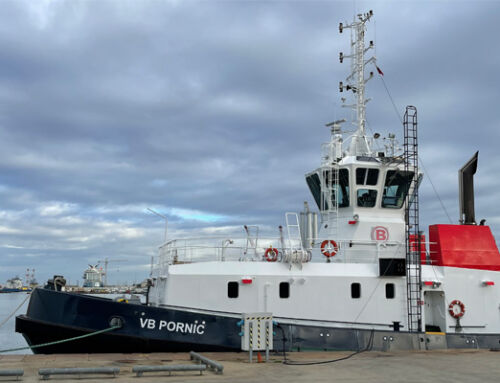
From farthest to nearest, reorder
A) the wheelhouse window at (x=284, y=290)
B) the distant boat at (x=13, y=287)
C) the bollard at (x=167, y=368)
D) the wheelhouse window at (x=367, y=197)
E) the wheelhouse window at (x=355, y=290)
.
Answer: the distant boat at (x=13, y=287), the wheelhouse window at (x=367, y=197), the wheelhouse window at (x=355, y=290), the wheelhouse window at (x=284, y=290), the bollard at (x=167, y=368)

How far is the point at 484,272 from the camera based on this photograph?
508 inches

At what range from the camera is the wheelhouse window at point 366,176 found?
13.5 metres

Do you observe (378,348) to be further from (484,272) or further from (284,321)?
(484,272)

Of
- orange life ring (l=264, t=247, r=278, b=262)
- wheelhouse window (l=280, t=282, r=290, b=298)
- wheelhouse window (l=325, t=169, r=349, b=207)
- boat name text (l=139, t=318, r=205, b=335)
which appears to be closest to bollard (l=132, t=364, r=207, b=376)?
boat name text (l=139, t=318, r=205, b=335)

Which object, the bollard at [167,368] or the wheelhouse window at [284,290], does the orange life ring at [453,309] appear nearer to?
the wheelhouse window at [284,290]

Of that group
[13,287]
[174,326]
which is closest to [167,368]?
[174,326]

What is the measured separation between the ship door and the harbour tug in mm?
25

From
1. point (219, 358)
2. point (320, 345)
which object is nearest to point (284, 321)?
point (320, 345)

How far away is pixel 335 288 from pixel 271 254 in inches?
67.0

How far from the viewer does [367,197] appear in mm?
13711

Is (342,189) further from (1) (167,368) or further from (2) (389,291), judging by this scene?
(1) (167,368)

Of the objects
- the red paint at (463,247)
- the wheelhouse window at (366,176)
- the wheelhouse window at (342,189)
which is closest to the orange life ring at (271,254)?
the wheelhouse window at (342,189)

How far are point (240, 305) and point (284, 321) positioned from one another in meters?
1.09

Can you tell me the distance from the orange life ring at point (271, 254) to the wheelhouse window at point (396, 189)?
359 centimetres
